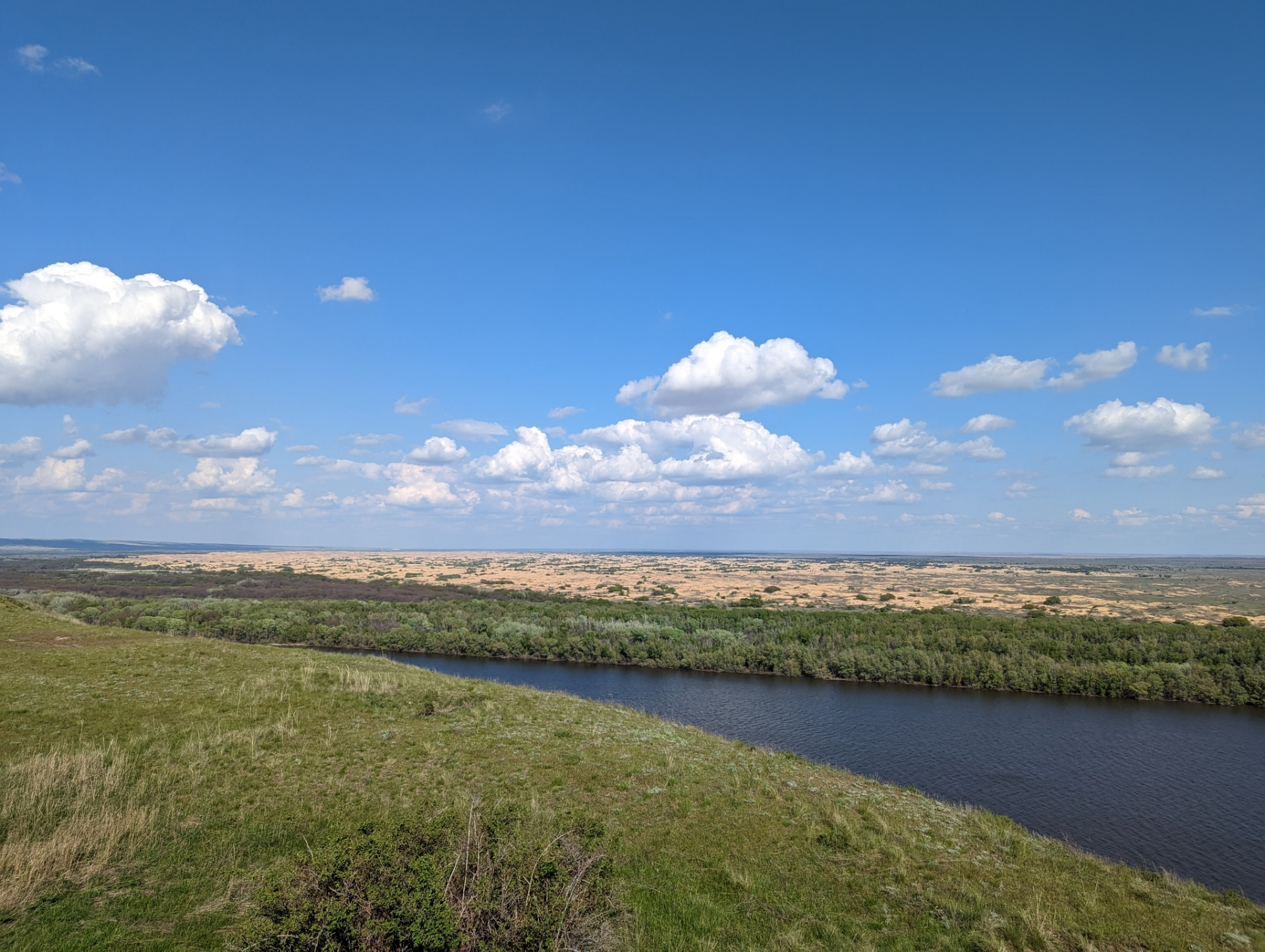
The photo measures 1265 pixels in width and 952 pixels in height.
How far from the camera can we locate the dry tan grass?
943 cm

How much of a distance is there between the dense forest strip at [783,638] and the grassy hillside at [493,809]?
37.0 m

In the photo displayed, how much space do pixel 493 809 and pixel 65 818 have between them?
8.31 meters

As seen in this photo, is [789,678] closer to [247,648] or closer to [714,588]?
[247,648]

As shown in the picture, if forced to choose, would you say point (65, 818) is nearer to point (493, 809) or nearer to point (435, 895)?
point (493, 809)

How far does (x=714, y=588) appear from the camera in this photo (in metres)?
120

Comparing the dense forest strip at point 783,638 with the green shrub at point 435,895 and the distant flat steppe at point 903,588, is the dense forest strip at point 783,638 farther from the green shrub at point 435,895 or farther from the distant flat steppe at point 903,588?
the green shrub at point 435,895

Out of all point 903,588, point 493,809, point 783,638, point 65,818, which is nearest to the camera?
point 493,809

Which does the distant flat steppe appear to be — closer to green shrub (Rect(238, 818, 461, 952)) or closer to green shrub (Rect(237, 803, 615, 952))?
green shrub (Rect(237, 803, 615, 952))

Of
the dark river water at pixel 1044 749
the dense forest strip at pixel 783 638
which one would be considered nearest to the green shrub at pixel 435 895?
the dark river water at pixel 1044 749

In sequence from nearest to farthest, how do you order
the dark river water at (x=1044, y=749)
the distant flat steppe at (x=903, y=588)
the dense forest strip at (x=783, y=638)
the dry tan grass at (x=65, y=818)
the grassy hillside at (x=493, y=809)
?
the dry tan grass at (x=65, y=818) → the grassy hillside at (x=493, y=809) → the dark river water at (x=1044, y=749) → the dense forest strip at (x=783, y=638) → the distant flat steppe at (x=903, y=588)

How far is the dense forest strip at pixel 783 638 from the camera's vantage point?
158 ft

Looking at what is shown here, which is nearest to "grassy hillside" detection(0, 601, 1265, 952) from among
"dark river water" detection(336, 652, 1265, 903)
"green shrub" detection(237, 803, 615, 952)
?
"green shrub" detection(237, 803, 615, 952)

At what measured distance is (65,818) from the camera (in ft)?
36.8

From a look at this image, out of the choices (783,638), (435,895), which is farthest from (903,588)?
(435,895)
